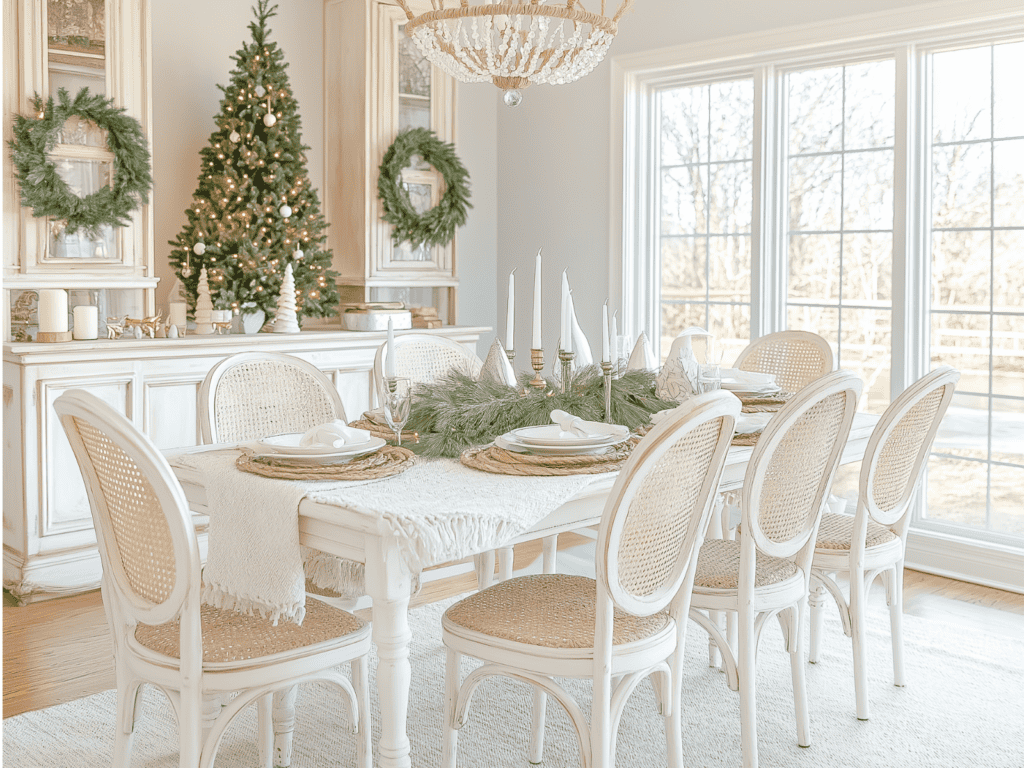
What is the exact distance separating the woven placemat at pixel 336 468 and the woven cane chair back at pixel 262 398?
497 millimetres

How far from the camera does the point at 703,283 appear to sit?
4773mm

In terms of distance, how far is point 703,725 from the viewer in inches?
102

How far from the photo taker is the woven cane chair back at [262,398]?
2.64m

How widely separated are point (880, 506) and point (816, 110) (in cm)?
232

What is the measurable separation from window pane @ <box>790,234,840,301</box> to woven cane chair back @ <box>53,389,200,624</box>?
3311 mm

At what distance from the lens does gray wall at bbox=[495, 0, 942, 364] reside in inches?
186

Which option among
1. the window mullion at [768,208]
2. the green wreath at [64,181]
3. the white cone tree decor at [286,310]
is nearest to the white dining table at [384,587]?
the green wreath at [64,181]

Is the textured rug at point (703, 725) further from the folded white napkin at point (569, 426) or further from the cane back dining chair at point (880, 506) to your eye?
the folded white napkin at point (569, 426)

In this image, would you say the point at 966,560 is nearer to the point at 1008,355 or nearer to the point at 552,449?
the point at 1008,355

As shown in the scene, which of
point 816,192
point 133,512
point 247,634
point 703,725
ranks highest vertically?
point 816,192

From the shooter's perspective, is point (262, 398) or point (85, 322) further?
point (85, 322)

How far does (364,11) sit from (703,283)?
2044mm

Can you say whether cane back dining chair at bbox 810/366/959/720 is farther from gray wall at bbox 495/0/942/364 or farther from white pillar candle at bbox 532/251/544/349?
gray wall at bbox 495/0/942/364

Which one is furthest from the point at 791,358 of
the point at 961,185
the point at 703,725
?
the point at 703,725
